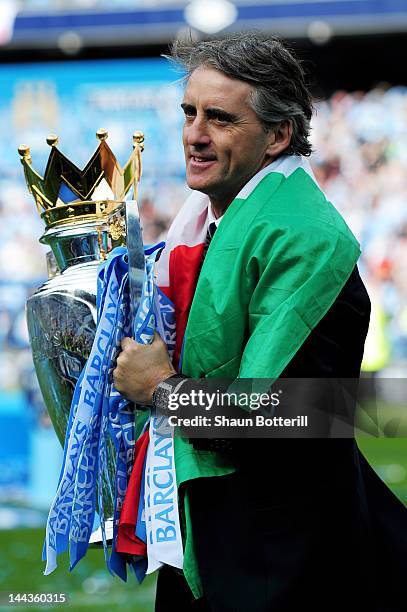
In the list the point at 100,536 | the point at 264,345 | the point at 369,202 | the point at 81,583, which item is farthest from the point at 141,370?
the point at 369,202

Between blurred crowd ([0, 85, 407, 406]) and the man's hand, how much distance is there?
24.4 feet

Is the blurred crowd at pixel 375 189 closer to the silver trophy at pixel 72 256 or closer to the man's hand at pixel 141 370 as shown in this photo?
the silver trophy at pixel 72 256

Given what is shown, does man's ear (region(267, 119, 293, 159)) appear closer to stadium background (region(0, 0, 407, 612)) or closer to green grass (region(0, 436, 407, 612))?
green grass (region(0, 436, 407, 612))

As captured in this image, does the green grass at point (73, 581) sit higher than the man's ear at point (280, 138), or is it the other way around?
the man's ear at point (280, 138)

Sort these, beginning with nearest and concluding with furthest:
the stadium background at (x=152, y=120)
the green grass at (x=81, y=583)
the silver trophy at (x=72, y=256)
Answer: the silver trophy at (x=72, y=256) → the green grass at (x=81, y=583) → the stadium background at (x=152, y=120)

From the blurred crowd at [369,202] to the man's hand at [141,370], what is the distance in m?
7.45

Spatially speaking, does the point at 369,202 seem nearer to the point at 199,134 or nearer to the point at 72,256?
the point at 72,256

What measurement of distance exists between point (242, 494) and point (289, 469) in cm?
10

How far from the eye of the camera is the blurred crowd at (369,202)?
9.62m

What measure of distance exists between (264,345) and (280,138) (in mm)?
493

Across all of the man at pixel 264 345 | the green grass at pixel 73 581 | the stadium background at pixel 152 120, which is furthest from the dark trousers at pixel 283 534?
the stadium background at pixel 152 120

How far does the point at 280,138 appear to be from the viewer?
2.30 m

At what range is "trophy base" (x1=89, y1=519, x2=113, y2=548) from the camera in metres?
2.28

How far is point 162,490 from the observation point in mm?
2182
